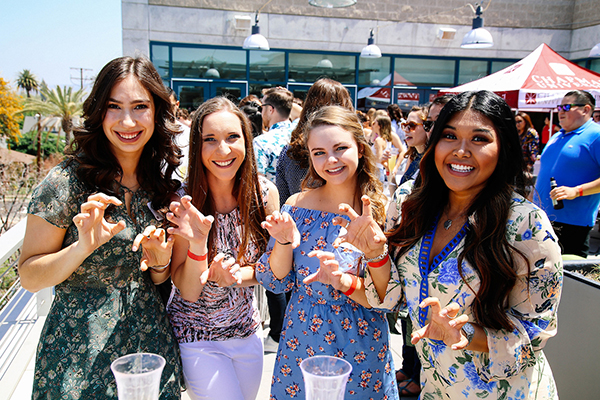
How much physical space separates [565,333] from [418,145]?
6.95ft

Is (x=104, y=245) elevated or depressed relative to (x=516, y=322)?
elevated

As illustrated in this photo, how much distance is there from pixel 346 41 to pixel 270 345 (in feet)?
40.6

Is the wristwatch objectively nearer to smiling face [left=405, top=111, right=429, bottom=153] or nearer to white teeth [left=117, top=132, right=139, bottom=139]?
white teeth [left=117, top=132, right=139, bottom=139]

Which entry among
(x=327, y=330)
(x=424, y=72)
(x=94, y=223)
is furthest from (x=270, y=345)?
(x=424, y=72)

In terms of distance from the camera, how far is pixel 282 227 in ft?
5.86

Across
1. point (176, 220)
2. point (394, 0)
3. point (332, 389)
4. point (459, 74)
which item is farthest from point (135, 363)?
point (459, 74)

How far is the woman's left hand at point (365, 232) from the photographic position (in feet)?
5.37

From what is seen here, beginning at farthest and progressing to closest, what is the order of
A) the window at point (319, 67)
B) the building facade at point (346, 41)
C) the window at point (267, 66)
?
the window at point (319, 67) → the window at point (267, 66) → the building facade at point (346, 41)

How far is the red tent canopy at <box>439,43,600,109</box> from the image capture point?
19.3ft

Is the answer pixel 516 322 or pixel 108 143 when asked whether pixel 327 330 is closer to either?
pixel 516 322

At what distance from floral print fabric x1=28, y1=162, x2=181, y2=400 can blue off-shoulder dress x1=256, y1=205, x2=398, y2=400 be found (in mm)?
491

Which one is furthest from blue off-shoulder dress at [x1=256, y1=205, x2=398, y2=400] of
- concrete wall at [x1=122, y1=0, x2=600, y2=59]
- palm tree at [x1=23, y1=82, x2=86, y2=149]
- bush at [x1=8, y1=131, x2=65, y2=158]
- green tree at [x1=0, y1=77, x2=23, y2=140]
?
palm tree at [x1=23, y1=82, x2=86, y2=149]

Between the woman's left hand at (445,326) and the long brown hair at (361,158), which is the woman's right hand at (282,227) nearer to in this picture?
the long brown hair at (361,158)

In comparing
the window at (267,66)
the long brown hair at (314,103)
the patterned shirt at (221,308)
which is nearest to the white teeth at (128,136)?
the patterned shirt at (221,308)
